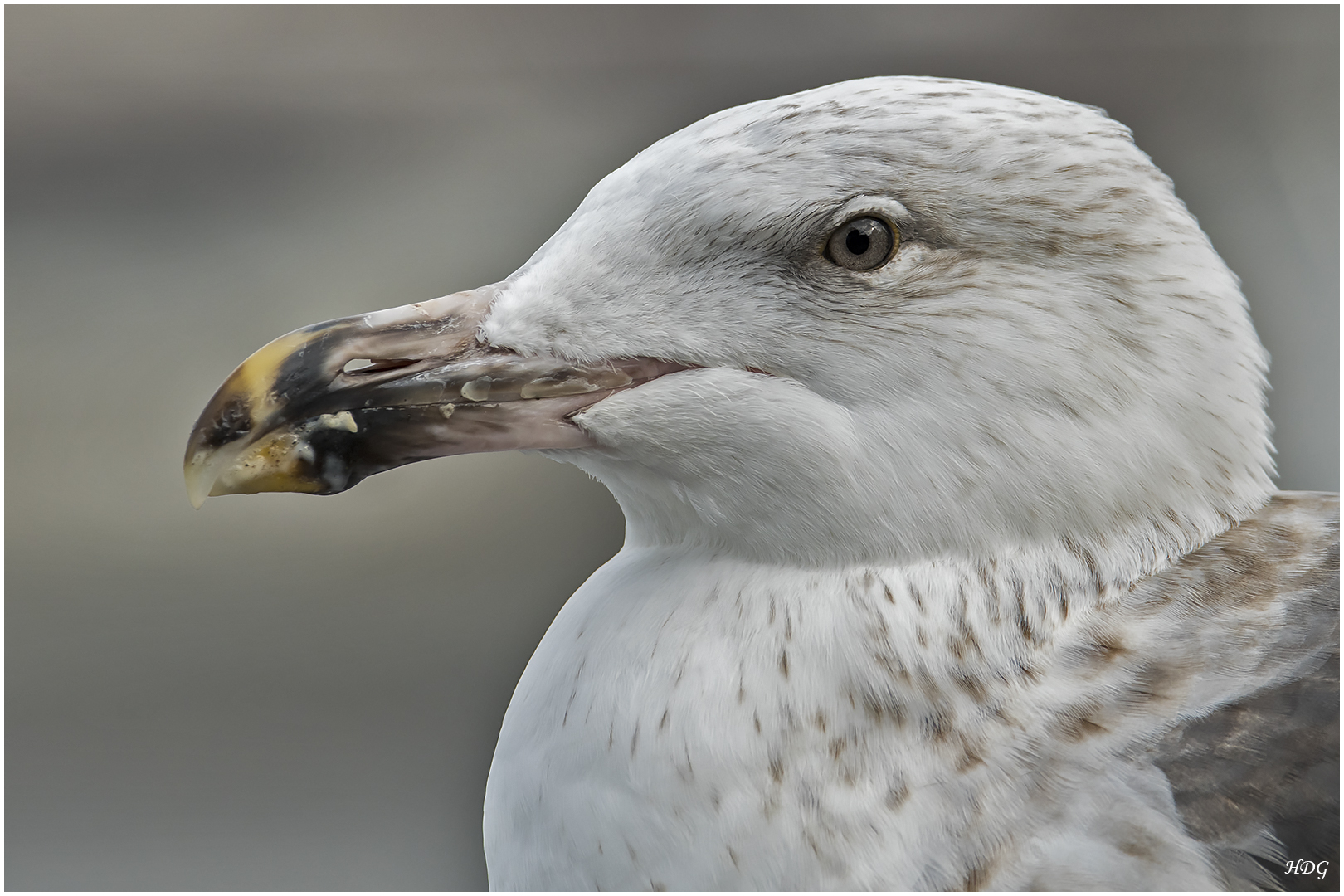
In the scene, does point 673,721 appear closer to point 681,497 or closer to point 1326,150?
point 681,497

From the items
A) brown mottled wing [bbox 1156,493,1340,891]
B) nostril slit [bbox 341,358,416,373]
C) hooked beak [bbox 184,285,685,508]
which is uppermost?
nostril slit [bbox 341,358,416,373]

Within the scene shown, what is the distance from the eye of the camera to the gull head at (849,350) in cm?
75

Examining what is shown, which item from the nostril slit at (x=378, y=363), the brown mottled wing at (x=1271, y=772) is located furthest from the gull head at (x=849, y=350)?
the brown mottled wing at (x=1271, y=772)

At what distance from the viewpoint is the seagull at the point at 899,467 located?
740mm

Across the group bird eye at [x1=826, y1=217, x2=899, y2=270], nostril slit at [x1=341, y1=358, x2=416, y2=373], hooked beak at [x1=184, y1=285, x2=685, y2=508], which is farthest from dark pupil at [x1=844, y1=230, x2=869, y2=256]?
nostril slit at [x1=341, y1=358, x2=416, y2=373]

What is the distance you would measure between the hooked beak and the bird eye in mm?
144

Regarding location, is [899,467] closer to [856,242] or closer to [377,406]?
[856,242]

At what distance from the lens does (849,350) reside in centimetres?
75

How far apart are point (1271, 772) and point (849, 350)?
0.42 metres

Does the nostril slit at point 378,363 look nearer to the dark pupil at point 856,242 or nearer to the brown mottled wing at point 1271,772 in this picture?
the dark pupil at point 856,242

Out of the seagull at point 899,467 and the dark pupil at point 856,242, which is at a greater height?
the dark pupil at point 856,242

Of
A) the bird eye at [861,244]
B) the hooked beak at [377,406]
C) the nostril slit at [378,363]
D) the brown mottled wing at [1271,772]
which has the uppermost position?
the bird eye at [861,244]

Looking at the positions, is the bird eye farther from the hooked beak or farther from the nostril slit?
the nostril slit

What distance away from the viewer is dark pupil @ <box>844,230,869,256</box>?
76 cm
